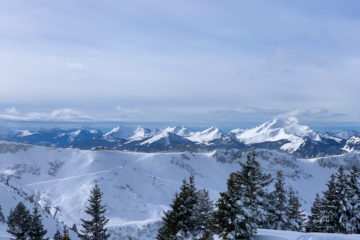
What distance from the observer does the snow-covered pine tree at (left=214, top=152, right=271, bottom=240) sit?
20625 mm

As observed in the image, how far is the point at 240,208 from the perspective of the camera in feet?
67.5

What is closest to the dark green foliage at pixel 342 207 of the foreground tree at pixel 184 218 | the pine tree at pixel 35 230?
the foreground tree at pixel 184 218

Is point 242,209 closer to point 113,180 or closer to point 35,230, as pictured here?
point 35,230

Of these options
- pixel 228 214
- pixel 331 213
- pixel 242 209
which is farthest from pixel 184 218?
pixel 331 213

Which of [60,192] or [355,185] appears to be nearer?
[355,185]

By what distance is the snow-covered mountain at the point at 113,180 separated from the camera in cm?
8899

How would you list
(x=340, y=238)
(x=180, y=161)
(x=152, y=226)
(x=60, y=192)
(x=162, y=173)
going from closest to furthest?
(x=340, y=238) < (x=152, y=226) < (x=60, y=192) < (x=162, y=173) < (x=180, y=161)

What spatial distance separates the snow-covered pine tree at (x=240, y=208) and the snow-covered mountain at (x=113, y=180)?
390 centimetres

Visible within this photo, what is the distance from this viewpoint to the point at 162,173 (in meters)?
169

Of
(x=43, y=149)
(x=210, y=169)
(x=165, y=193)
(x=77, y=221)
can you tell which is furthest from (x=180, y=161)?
(x=77, y=221)

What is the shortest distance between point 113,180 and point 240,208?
105m

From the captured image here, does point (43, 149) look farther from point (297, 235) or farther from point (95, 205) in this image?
point (297, 235)

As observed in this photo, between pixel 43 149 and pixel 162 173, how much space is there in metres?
73.4

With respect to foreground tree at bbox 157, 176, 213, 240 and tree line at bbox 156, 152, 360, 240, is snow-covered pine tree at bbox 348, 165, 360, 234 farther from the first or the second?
foreground tree at bbox 157, 176, 213, 240
